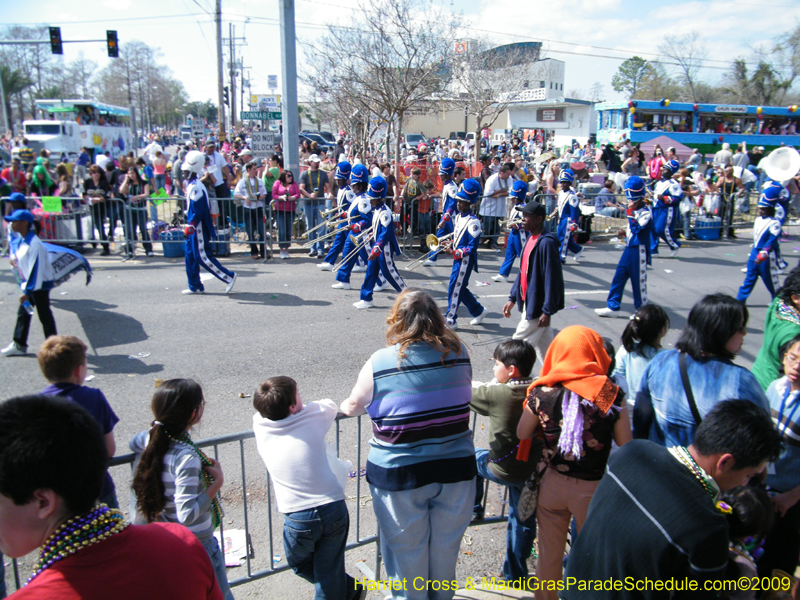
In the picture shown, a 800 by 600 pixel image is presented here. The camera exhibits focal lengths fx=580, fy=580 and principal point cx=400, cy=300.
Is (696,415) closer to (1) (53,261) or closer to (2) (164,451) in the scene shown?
(2) (164,451)

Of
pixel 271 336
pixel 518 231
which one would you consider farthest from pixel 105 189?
pixel 518 231

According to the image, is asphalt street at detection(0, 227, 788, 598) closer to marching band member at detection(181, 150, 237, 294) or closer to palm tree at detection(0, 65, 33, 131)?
marching band member at detection(181, 150, 237, 294)

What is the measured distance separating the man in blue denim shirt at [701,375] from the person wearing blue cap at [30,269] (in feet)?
20.5

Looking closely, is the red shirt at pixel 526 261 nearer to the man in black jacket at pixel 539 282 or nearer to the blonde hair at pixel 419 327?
the man in black jacket at pixel 539 282

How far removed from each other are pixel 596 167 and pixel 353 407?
23192 millimetres


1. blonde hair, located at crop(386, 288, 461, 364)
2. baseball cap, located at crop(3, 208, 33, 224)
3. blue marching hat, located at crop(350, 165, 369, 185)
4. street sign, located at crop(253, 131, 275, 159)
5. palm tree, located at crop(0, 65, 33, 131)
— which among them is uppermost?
palm tree, located at crop(0, 65, 33, 131)

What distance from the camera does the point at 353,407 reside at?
2844 mm

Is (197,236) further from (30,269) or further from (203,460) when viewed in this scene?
(203,460)

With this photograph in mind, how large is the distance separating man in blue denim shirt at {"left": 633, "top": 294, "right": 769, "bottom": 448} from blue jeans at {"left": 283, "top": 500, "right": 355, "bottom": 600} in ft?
5.46

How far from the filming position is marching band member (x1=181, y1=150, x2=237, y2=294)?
8898 millimetres

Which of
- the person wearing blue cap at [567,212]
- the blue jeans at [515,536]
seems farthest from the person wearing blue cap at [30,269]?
the person wearing blue cap at [567,212]

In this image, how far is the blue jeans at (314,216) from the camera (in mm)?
12180

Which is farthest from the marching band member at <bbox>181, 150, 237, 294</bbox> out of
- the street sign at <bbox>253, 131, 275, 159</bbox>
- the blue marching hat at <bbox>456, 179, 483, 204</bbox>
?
the street sign at <bbox>253, 131, 275, 159</bbox>

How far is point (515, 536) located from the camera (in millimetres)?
3186
